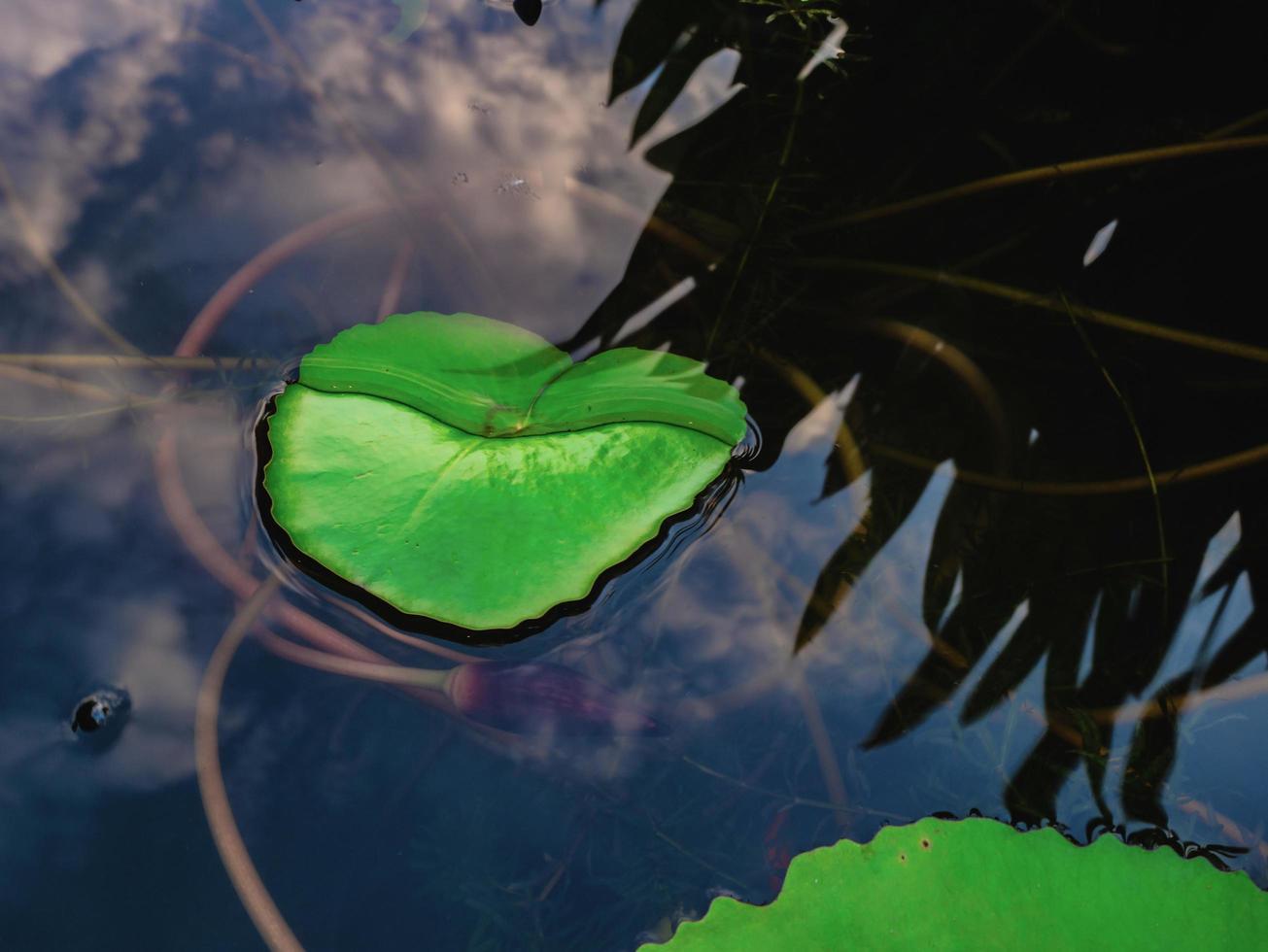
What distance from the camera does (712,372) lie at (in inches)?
60.4

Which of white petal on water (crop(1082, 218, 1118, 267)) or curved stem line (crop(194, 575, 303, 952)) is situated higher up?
white petal on water (crop(1082, 218, 1118, 267))

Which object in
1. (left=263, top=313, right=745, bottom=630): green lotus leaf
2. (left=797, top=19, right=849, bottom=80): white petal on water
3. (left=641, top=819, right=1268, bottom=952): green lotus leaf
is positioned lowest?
(left=641, top=819, right=1268, bottom=952): green lotus leaf

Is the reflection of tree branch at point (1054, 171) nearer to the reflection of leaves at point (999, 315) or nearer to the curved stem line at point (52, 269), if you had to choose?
the reflection of leaves at point (999, 315)

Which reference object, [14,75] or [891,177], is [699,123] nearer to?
[891,177]

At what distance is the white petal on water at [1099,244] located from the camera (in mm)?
1788

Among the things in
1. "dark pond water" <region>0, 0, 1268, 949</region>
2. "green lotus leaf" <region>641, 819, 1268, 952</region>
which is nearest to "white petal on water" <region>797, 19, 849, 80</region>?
"dark pond water" <region>0, 0, 1268, 949</region>

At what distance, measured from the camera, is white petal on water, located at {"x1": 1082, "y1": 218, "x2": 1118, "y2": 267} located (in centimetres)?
179

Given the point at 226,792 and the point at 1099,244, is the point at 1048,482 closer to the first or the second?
the point at 1099,244

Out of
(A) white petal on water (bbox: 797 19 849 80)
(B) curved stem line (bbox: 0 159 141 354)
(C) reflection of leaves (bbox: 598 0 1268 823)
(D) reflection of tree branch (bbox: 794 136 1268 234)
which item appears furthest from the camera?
(A) white petal on water (bbox: 797 19 849 80)

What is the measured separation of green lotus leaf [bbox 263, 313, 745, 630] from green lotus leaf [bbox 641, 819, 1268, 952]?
46 centimetres

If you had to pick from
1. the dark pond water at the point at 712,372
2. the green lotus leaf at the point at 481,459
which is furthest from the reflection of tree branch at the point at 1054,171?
the green lotus leaf at the point at 481,459

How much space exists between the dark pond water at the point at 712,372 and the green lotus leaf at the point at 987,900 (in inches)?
5.6

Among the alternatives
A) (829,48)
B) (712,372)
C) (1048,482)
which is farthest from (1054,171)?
(712,372)

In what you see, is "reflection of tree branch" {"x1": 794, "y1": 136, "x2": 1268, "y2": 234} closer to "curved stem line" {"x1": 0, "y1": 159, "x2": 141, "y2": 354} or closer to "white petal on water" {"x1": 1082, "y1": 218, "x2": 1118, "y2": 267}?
"white petal on water" {"x1": 1082, "y1": 218, "x2": 1118, "y2": 267}
